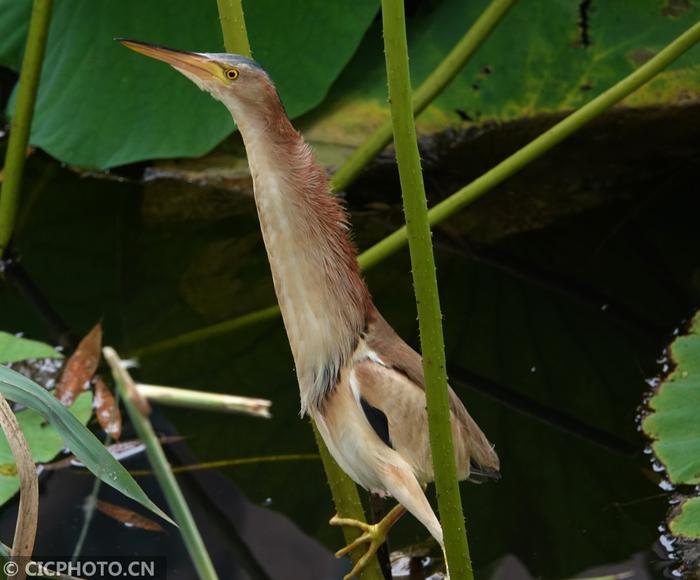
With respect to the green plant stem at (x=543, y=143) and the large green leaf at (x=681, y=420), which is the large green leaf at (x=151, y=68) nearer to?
the green plant stem at (x=543, y=143)

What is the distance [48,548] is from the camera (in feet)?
7.27

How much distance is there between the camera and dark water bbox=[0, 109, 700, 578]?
2320 mm

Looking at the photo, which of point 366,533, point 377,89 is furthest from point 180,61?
point 377,89

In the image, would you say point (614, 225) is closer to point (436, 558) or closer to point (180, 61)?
point (436, 558)

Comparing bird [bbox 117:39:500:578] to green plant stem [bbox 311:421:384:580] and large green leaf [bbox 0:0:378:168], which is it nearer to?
green plant stem [bbox 311:421:384:580]

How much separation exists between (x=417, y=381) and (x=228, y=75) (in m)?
0.54

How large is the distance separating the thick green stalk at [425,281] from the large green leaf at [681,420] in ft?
2.64

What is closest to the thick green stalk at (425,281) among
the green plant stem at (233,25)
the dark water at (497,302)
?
the green plant stem at (233,25)

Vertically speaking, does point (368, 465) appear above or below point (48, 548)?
below

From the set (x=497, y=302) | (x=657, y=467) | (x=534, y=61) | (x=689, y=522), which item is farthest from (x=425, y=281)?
(x=534, y=61)

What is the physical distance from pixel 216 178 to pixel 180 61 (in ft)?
7.56

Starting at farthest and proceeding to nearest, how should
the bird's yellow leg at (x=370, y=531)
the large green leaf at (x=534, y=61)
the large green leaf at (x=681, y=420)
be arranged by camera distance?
the large green leaf at (x=534, y=61) → the large green leaf at (x=681, y=420) → the bird's yellow leg at (x=370, y=531)

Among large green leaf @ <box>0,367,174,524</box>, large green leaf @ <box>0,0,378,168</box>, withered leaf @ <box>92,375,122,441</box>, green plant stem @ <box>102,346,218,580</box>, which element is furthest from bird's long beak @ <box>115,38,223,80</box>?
large green leaf @ <box>0,0,378,168</box>

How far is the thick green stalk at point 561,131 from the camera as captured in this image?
189 cm
